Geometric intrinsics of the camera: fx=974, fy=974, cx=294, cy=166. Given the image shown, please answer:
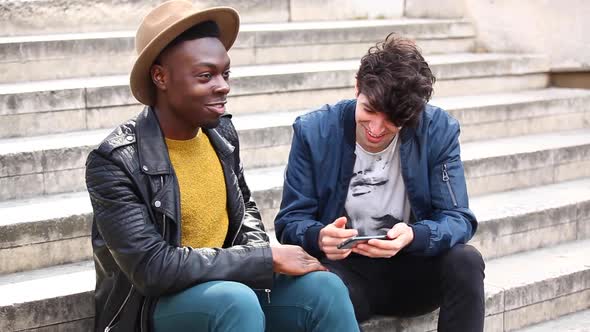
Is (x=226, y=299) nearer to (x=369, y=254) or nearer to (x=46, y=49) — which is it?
Result: (x=369, y=254)

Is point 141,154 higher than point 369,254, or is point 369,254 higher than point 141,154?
point 141,154

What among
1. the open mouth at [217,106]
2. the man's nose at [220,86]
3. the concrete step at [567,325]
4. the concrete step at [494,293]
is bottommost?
the concrete step at [567,325]

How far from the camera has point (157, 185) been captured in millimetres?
2936

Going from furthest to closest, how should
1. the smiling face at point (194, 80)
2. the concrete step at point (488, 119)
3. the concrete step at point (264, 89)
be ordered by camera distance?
the concrete step at point (488, 119)
the concrete step at point (264, 89)
the smiling face at point (194, 80)

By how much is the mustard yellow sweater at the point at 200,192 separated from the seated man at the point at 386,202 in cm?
37

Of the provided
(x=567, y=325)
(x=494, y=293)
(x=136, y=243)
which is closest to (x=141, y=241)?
(x=136, y=243)

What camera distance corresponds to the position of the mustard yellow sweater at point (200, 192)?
120 inches

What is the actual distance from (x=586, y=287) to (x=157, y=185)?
7.89ft

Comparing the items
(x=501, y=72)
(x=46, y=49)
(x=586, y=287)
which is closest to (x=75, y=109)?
(x=46, y=49)

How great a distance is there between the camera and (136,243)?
9.34 ft

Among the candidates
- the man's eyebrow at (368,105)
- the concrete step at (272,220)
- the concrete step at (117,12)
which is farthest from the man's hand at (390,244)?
the concrete step at (117,12)

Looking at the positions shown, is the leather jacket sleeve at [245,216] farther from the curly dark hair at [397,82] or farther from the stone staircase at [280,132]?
the stone staircase at [280,132]

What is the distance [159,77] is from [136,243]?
52 centimetres

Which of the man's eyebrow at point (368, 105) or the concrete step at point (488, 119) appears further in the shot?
the concrete step at point (488, 119)
